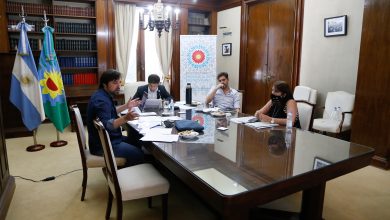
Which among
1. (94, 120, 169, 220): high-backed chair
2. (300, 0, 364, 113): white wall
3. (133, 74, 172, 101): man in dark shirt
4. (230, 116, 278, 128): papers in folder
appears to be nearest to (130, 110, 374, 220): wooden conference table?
(230, 116, 278, 128): papers in folder

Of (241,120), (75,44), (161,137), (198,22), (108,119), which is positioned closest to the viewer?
(161,137)

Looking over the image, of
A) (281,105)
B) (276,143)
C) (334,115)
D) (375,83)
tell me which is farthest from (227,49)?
(276,143)

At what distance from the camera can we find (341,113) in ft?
12.1

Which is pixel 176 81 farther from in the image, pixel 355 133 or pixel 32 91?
pixel 355 133

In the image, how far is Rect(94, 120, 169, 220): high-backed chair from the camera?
1.74 m

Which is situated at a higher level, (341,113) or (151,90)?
(151,90)

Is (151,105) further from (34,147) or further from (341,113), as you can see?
(341,113)

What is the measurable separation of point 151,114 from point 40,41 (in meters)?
3.12

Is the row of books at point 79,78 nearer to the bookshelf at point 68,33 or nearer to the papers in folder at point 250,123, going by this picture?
the bookshelf at point 68,33

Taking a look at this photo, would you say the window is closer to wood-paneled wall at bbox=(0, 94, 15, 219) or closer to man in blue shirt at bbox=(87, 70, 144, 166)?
man in blue shirt at bbox=(87, 70, 144, 166)

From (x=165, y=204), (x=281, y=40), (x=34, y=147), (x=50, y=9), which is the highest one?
(x=50, y=9)

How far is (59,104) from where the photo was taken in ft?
12.9

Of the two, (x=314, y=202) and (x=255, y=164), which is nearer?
(x=255, y=164)

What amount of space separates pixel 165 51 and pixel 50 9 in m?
2.23
